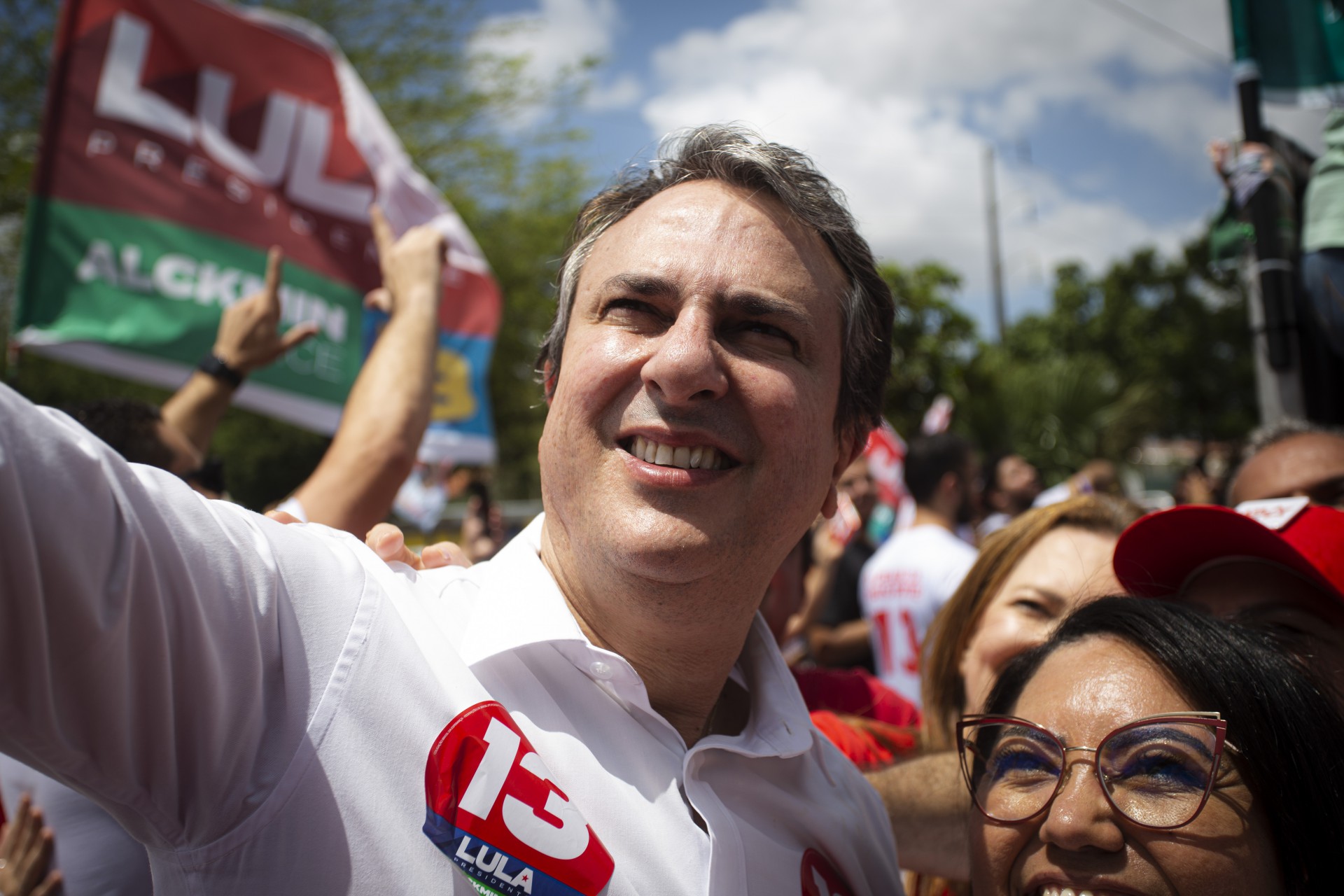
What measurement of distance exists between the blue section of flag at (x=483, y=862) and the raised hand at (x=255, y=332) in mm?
2252

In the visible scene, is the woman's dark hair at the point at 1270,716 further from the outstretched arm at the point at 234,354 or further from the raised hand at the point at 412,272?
the outstretched arm at the point at 234,354

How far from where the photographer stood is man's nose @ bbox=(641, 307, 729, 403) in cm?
145

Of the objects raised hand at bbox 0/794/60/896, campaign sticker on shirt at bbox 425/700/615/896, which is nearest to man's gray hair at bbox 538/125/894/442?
campaign sticker on shirt at bbox 425/700/615/896

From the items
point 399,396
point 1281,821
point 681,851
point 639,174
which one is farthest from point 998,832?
point 399,396

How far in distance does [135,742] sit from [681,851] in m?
0.74

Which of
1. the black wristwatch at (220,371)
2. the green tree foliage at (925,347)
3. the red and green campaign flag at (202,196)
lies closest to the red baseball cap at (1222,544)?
the black wristwatch at (220,371)

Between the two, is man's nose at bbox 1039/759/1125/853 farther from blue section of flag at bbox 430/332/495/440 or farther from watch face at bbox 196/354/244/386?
blue section of flag at bbox 430/332/495/440

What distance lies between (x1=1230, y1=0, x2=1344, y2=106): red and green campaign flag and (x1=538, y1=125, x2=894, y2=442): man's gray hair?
2.07 m

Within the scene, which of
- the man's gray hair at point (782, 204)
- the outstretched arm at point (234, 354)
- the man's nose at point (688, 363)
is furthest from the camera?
the outstretched arm at point (234, 354)

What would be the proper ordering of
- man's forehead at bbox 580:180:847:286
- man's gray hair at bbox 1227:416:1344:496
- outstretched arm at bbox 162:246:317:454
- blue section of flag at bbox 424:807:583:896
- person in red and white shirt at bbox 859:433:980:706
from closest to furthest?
blue section of flag at bbox 424:807:583:896
man's forehead at bbox 580:180:847:286
man's gray hair at bbox 1227:416:1344:496
outstretched arm at bbox 162:246:317:454
person in red and white shirt at bbox 859:433:980:706

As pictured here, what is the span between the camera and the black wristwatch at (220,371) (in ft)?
9.50

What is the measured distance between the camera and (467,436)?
5.31 metres

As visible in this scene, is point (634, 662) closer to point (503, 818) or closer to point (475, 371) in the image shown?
point (503, 818)

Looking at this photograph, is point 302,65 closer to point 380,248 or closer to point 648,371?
point 380,248
